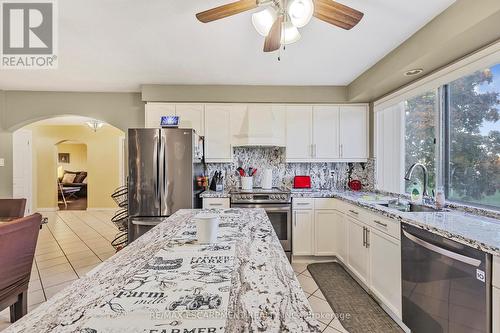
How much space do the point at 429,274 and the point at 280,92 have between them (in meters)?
2.86

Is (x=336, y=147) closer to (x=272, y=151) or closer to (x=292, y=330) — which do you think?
(x=272, y=151)

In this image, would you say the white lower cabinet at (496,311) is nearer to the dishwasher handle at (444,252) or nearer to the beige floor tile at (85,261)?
the dishwasher handle at (444,252)

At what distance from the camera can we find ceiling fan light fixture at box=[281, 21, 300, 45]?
1.75 meters

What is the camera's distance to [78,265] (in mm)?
3332

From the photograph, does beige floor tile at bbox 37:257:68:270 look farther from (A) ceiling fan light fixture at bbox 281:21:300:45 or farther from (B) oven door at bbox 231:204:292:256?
(A) ceiling fan light fixture at bbox 281:21:300:45

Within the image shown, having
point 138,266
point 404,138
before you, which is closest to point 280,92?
point 404,138

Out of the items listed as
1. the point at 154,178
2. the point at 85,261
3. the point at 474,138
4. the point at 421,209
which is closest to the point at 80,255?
the point at 85,261

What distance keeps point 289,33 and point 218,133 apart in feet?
7.01

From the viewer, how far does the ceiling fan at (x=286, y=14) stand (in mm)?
1475

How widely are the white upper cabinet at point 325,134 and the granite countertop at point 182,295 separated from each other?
2.82 meters

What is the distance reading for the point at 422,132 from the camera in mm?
2867

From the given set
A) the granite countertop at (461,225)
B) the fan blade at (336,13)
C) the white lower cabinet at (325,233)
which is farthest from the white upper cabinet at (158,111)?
the granite countertop at (461,225)

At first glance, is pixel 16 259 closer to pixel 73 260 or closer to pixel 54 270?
pixel 54 270

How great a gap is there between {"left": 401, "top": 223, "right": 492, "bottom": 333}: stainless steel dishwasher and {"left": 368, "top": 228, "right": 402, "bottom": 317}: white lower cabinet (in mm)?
99
